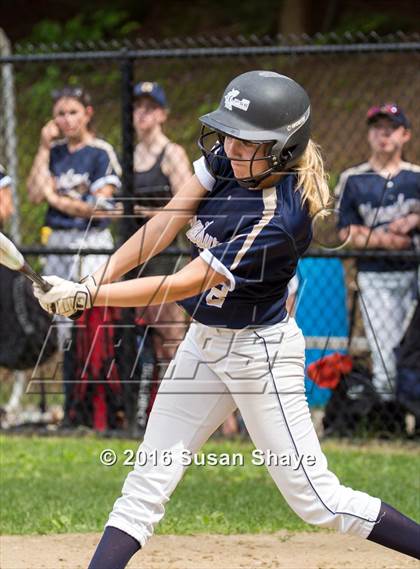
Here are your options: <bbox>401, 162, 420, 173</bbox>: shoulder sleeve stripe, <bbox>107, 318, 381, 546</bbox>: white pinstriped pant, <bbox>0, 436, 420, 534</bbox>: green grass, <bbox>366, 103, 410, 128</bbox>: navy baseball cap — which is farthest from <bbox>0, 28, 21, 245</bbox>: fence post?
<bbox>107, 318, 381, 546</bbox>: white pinstriped pant

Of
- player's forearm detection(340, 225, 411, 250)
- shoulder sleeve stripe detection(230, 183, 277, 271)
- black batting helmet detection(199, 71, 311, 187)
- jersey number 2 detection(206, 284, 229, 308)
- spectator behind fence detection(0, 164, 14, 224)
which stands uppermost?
black batting helmet detection(199, 71, 311, 187)

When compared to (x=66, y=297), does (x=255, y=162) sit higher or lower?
higher

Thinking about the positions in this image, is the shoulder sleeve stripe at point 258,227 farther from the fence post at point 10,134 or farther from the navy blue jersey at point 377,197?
the fence post at point 10,134

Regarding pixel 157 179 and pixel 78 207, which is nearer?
pixel 157 179

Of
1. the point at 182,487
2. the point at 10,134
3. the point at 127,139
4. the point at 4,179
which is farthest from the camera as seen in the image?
the point at 10,134

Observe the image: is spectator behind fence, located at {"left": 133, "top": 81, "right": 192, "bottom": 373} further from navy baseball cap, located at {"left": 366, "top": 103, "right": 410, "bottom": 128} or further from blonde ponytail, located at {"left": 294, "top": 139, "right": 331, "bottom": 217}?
blonde ponytail, located at {"left": 294, "top": 139, "right": 331, "bottom": 217}

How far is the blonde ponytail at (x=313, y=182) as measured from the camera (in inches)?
147

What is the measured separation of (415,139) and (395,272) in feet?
16.0

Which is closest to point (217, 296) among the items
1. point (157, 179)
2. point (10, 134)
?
point (157, 179)

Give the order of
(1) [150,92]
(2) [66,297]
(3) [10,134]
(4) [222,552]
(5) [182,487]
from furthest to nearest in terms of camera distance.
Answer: (3) [10,134]
(1) [150,92]
(5) [182,487]
(4) [222,552]
(2) [66,297]

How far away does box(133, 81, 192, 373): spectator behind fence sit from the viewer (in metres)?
6.93

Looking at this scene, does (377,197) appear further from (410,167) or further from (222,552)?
(222,552)

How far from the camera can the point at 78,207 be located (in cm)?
715

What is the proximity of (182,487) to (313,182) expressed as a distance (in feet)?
8.76
